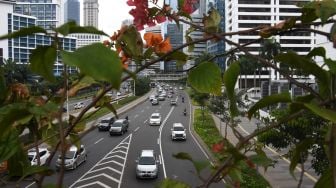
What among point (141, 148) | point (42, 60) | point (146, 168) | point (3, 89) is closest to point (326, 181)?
point (42, 60)

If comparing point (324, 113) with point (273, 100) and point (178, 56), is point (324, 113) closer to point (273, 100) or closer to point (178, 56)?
point (273, 100)

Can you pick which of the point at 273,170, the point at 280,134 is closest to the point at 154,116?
the point at 273,170

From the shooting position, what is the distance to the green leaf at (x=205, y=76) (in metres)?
0.83

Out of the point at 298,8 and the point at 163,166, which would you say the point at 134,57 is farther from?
the point at 163,166

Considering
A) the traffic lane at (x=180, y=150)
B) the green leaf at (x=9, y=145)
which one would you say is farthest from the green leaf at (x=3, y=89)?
the traffic lane at (x=180, y=150)

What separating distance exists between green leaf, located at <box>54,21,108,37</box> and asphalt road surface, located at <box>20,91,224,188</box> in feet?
24.3

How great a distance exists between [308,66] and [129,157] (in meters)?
16.7

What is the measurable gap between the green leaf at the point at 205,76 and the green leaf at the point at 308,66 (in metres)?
0.16

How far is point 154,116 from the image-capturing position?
92.2 ft

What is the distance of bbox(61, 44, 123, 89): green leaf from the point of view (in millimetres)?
468

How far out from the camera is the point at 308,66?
684 mm

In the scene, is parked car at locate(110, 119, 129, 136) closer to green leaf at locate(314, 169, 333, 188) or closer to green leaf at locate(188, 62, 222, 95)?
green leaf at locate(188, 62, 222, 95)

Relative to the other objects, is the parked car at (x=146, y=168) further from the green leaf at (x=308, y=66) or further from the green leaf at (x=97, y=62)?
the green leaf at (x=97, y=62)

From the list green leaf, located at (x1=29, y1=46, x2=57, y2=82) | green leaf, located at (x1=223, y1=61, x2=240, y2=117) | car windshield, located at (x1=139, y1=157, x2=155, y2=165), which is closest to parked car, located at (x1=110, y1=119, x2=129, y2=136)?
car windshield, located at (x1=139, y1=157, x2=155, y2=165)
